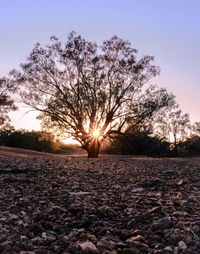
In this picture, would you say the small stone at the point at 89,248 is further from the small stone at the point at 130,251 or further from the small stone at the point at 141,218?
the small stone at the point at 141,218

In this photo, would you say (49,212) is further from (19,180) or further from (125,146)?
(125,146)

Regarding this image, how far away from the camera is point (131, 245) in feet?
10.4

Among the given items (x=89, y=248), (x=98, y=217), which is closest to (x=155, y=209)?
(x=98, y=217)

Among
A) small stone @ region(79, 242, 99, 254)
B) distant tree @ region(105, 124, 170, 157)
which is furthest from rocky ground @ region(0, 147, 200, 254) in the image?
distant tree @ region(105, 124, 170, 157)

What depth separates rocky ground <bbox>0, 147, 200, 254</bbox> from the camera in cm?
314

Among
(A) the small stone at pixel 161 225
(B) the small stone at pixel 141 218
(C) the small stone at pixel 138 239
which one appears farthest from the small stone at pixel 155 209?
(C) the small stone at pixel 138 239

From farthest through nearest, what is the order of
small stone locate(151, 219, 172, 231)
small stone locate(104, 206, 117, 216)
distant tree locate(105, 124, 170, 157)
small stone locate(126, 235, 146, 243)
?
1. distant tree locate(105, 124, 170, 157)
2. small stone locate(104, 206, 117, 216)
3. small stone locate(151, 219, 172, 231)
4. small stone locate(126, 235, 146, 243)

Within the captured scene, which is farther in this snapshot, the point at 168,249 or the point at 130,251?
the point at 168,249

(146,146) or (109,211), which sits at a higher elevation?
(146,146)

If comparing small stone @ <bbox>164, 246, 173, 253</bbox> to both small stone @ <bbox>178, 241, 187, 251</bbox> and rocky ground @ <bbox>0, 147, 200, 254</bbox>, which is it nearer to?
rocky ground @ <bbox>0, 147, 200, 254</bbox>

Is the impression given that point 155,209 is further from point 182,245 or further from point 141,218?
point 182,245

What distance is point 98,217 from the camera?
4.15m

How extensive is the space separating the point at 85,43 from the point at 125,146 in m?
15.6

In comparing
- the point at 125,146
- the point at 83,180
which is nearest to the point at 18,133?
the point at 125,146
